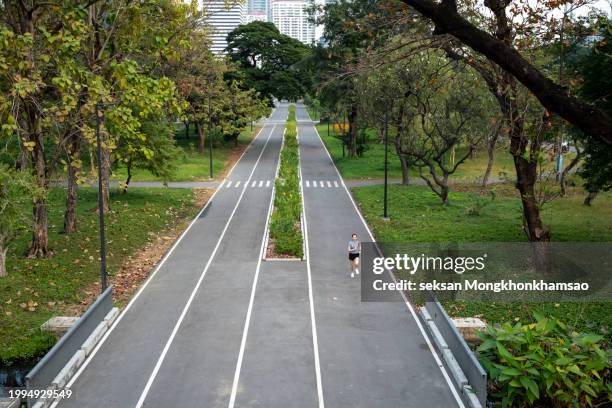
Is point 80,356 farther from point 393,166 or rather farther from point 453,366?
point 393,166

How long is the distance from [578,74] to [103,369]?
17.7 metres

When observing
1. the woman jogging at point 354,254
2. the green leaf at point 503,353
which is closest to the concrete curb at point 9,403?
the green leaf at point 503,353

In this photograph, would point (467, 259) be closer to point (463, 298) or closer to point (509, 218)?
point (463, 298)

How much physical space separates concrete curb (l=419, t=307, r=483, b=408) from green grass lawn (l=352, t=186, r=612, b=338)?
4.72ft

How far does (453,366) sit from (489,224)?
1495 centimetres

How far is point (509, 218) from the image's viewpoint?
28.8 m

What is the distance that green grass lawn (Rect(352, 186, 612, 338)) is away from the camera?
55.0 feet

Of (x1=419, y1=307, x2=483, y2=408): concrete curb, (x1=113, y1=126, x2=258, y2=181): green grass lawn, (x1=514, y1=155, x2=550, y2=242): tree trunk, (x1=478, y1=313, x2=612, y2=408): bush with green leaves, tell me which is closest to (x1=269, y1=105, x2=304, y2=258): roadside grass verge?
(x1=113, y1=126, x2=258, y2=181): green grass lawn

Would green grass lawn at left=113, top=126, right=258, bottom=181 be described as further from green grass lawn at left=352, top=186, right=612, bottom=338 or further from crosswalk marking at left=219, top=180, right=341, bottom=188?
green grass lawn at left=352, top=186, right=612, bottom=338

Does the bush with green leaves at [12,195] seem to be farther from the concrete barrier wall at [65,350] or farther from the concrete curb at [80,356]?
the concrete curb at [80,356]

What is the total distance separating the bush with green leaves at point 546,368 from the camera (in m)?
11.1

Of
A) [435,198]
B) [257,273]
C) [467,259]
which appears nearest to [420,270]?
[467,259]

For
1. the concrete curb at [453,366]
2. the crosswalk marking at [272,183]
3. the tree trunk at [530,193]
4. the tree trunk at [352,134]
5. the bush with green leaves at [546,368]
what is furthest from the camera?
the tree trunk at [352,134]

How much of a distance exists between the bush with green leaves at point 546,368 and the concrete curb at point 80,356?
28.9ft
